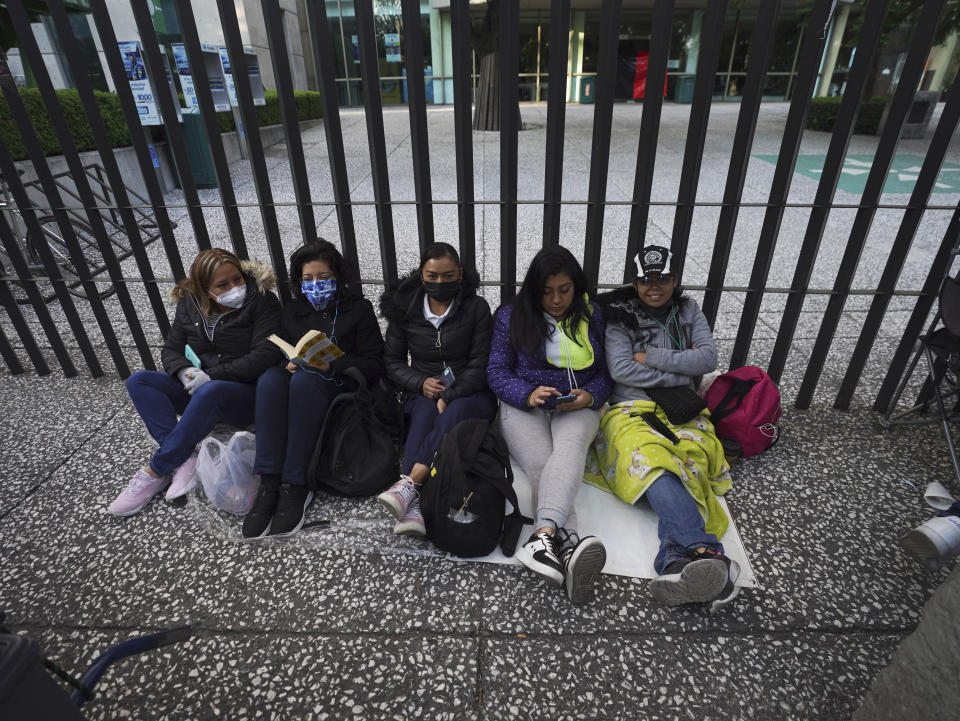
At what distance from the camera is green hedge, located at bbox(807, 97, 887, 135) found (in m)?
15.6

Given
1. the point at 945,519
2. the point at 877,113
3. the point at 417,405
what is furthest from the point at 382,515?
the point at 877,113

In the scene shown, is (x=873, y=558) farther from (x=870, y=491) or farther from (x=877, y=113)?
(x=877, y=113)

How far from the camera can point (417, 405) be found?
2982 mm

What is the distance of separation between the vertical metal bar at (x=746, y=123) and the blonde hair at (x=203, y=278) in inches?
107

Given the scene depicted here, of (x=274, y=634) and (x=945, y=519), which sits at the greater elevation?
(x=945, y=519)

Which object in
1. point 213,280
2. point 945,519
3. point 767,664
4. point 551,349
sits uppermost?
point 213,280

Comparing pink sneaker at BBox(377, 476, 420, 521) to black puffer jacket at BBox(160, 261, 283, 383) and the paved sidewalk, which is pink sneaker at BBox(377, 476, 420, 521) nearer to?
the paved sidewalk

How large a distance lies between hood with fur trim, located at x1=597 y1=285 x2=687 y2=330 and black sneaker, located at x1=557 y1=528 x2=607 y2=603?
1243mm

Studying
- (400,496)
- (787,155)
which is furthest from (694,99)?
(400,496)

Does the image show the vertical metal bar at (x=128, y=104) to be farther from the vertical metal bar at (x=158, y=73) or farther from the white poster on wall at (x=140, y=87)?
the white poster on wall at (x=140, y=87)

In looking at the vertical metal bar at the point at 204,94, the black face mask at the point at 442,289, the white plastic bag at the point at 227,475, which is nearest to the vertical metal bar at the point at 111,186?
the vertical metal bar at the point at 204,94

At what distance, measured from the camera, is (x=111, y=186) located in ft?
10.6

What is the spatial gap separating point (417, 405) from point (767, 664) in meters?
1.94

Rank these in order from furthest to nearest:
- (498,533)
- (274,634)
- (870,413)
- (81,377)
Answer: (81,377), (870,413), (498,533), (274,634)
